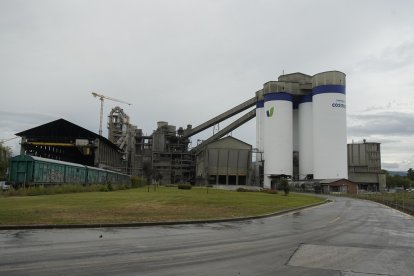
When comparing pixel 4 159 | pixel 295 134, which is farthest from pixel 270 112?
pixel 4 159

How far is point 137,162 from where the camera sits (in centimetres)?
12181

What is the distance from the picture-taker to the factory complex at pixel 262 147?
87.8m

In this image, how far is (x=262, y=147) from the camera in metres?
112

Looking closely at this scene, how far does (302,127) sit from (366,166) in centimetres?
3458

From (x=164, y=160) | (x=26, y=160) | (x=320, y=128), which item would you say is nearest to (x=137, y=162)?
(x=164, y=160)

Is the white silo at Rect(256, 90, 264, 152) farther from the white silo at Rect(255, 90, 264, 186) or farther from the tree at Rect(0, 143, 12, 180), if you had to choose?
the tree at Rect(0, 143, 12, 180)

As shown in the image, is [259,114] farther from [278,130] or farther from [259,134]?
[278,130]

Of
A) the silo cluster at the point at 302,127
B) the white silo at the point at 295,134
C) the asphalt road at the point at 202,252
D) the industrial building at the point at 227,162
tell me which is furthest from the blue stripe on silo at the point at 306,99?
the asphalt road at the point at 202,252

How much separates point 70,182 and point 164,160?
67855 millimetres

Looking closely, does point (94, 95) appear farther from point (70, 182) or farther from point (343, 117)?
point (70, 182)

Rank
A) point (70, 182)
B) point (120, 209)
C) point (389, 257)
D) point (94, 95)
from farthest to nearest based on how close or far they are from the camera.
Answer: point (94, 95) → point (70, 182) → point (120, 209) → point (389, 257)

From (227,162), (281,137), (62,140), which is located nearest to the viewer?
(62,140)

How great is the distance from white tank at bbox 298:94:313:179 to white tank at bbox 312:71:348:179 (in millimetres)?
6128

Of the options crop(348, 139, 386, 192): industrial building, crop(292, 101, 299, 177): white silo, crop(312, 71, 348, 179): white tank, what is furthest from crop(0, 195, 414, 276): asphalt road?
crop(348, 139, 386, 192): industrial building
